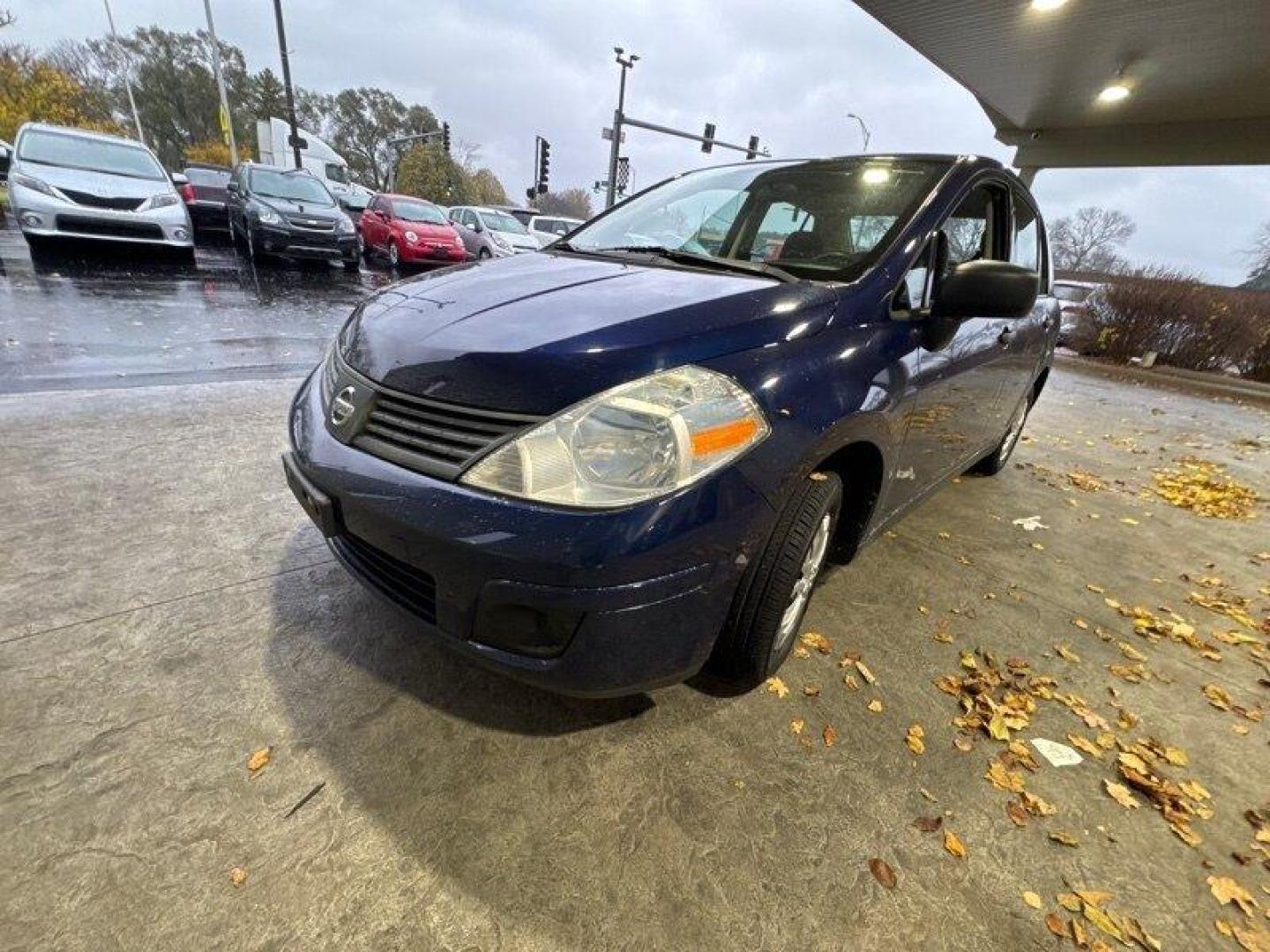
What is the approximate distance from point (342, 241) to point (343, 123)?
165ft

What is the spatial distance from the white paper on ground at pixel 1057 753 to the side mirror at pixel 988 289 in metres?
1.41

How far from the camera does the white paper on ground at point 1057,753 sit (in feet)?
5.99

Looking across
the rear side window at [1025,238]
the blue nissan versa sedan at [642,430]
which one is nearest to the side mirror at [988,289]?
the blue nissan versa sedan at [642,430]

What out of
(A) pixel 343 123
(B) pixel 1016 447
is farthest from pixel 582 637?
(A) pixel 343 123

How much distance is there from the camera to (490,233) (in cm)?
1265

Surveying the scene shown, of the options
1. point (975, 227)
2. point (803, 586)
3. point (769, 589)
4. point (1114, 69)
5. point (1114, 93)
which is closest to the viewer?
point (769, 589)

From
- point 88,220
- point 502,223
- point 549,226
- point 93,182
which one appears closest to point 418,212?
point 502,223

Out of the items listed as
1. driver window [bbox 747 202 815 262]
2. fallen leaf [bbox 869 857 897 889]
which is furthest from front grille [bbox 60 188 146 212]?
fallen leaf [bbox 869 857 897 889]

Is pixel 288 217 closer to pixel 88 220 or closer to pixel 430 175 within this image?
pixel 88 220

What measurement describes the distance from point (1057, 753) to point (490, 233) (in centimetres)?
1314

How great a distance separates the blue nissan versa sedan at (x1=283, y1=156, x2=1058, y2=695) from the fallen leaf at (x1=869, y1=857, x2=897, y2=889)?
531 millimetres

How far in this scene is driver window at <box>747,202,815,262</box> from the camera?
2.23 meters

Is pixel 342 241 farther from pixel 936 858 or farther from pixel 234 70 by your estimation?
pixel 234 70

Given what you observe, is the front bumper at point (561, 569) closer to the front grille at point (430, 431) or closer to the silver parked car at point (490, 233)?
the front grille at point (430, 431)
